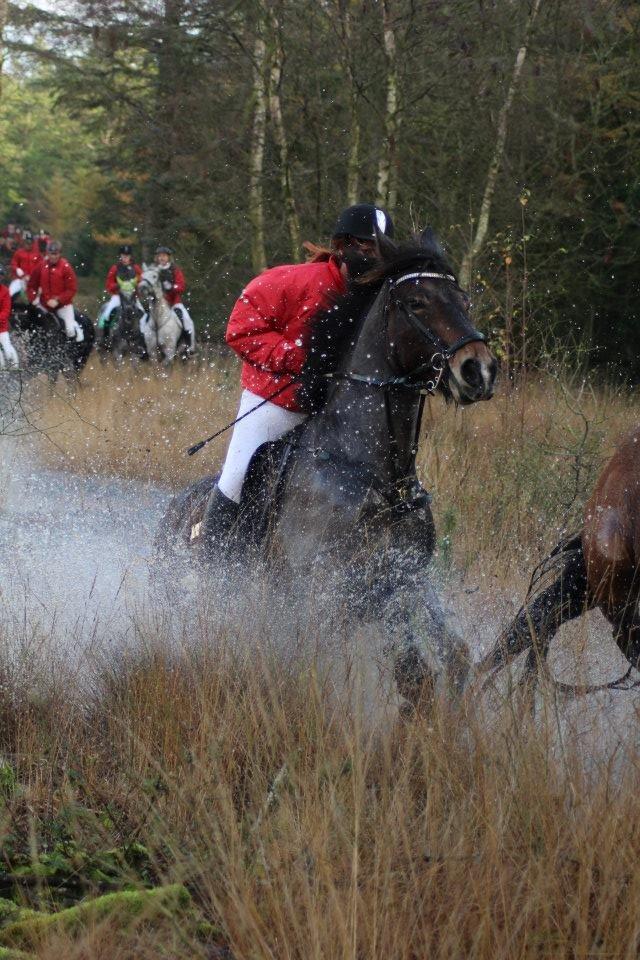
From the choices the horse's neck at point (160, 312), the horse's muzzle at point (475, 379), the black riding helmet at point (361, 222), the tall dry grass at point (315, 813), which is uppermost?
the black riding helmet at point (361, 222)

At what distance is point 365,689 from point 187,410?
30.3ft

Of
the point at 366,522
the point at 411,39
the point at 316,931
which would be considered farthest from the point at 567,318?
the point at 316,931

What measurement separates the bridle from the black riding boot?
2.90 ft

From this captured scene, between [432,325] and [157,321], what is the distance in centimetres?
1591

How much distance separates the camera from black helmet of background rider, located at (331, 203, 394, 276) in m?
5.66

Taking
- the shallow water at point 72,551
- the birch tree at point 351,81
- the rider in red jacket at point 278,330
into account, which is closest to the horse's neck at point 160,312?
the birch tree at point 351,81

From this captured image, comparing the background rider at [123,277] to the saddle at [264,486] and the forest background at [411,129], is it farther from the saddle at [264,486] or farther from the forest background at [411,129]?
the saddle at [264,486]

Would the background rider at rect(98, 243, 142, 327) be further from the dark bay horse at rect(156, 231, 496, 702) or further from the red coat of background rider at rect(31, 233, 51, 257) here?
the dark bay horse at rect(156, 231, 496, 702)

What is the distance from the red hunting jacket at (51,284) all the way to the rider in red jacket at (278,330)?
14240mm

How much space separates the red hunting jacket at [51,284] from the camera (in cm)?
1956

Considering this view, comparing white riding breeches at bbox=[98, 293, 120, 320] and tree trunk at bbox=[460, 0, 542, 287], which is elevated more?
tree trunk at bbox=[460, 0, 542, 287]

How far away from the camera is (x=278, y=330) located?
5.88 meters

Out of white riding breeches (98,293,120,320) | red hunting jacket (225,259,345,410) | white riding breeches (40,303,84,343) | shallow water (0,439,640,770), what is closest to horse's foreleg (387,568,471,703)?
shallow water (0,439,640,770)

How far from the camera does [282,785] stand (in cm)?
372
